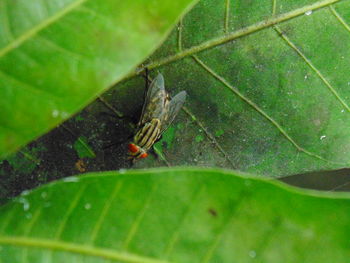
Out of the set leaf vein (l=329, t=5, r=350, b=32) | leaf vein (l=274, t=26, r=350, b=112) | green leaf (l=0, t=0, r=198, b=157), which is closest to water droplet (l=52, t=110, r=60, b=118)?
green leaf (l=0, t=0, r=198, b=157)

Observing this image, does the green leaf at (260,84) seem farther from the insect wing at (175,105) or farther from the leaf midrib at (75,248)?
the leaf midrib at (75,248)

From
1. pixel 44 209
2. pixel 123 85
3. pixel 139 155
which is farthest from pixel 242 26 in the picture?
pixel 44 209

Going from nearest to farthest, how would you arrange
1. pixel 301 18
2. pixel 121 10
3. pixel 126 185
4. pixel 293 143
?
pixel 121 10 < pixel 126 185 < pixel 301 18 < pixel 293 143

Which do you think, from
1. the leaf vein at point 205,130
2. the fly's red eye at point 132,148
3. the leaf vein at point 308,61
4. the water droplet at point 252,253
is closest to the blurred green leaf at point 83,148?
the fly's red eye at point 132,148

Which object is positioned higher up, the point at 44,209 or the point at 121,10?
the point at 121,10

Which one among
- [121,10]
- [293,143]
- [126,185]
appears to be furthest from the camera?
[293,143]

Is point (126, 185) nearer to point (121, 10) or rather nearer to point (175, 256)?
point (175, 256)
